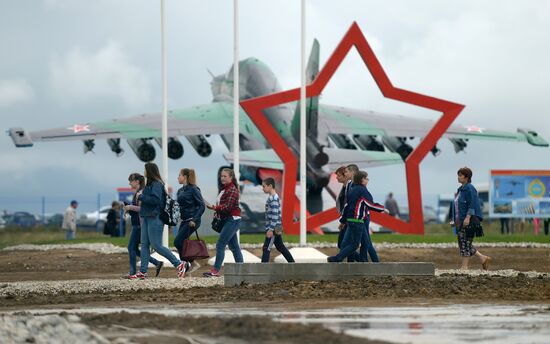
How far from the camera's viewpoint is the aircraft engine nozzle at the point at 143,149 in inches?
2009

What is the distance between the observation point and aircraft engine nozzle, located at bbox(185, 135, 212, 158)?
5616 cm

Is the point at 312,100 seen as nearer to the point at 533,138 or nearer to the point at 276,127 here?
the point at 276,127

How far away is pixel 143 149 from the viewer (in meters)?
51.1

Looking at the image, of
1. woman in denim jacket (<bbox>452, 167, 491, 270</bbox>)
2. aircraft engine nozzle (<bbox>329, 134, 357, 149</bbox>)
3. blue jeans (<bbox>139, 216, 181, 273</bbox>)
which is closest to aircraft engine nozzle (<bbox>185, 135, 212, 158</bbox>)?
aircraft engine nozzle (<bbox>329, 134, 357, 149</bbox>)

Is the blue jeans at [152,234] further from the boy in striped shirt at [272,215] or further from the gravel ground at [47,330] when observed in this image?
the gravel ground at [47,330]

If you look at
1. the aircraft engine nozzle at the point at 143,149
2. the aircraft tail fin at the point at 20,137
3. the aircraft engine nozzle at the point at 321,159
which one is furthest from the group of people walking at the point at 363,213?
the aircraft engine nozzle at the point at 143,149

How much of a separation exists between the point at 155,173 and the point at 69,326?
8.92 m

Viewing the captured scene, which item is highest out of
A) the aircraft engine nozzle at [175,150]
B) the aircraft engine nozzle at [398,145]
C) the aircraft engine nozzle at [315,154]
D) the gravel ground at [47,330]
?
the aircraft engine nozzle at [398,145]

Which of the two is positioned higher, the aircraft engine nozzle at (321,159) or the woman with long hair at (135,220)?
the aircraft engine nozzle at (321,159)

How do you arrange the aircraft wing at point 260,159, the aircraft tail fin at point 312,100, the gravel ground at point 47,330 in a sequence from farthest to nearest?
the aircraft tail fin at point 312,100 < the aircraft wing at point 260,159 < the gravel ground at point 47,330

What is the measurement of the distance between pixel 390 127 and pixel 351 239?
38.7 metres

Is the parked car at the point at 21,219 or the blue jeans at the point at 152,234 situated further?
the parked car at the point at 21,219

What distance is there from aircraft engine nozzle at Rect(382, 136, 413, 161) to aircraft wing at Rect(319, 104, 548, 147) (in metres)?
0.52

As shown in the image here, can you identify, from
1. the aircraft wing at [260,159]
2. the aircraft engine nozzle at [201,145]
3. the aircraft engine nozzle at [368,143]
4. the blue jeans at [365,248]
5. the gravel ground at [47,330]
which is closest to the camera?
the gravel ground at [47,330]
